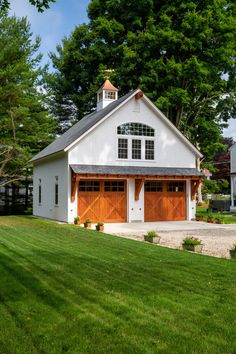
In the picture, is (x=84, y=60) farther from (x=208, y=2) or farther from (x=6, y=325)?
(x=6, y=325)

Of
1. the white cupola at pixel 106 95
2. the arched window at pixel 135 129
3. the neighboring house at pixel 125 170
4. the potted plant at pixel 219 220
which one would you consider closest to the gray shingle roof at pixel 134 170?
the neighboring house at pixel 125 170

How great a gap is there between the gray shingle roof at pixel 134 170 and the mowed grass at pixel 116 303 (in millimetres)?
11802

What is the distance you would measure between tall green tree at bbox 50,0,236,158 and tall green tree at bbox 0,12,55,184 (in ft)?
15.4

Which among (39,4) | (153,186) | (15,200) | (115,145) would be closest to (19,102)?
(15,200)

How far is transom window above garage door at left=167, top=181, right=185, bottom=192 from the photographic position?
25.8 m

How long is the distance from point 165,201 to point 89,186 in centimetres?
481

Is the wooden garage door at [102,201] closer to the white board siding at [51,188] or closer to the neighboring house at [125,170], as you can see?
the neighboring house at [125,170]

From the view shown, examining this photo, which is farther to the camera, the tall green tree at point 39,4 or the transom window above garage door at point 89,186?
the transom window above garage door at point 89,186

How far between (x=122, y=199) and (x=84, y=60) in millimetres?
16882

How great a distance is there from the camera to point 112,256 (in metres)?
11.0

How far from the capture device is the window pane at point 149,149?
2548 centimetres

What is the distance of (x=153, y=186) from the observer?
1002 inches

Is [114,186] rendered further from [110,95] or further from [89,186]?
[110,95]

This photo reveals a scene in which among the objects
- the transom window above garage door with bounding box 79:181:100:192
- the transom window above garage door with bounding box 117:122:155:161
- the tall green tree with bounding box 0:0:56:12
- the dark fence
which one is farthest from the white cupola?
the tall green tree with bounding box 0:0:56:12
